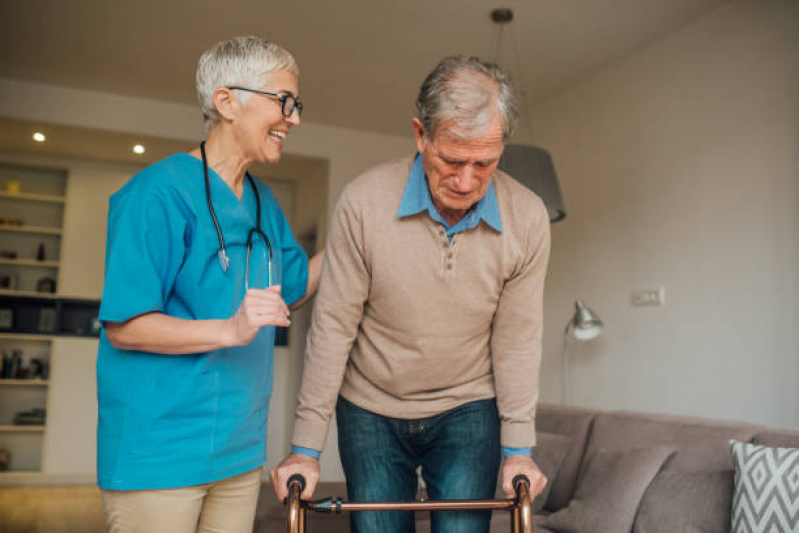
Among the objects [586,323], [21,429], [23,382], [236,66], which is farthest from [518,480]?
[21,429]

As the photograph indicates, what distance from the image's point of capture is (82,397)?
635 centimetres

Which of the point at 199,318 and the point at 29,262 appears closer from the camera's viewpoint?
the point at 199,318

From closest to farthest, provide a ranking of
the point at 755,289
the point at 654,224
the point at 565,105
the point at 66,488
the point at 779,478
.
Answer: the point at 779,478, the point at 755,289, the point at 654,224, the point at 565,105, the point at 66,488

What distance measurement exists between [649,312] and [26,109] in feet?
15.0

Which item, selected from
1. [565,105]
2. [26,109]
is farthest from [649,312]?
[26,109]

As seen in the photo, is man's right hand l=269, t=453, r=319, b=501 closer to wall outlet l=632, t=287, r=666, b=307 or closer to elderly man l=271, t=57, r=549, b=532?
elderly man l=271, t=57, r=549, b=532

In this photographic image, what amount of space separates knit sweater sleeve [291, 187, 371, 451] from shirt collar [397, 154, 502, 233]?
0.31 feet

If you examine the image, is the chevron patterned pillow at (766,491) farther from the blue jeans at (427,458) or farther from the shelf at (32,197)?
the shelf at (32,197)

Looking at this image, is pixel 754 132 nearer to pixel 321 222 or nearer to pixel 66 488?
pixel 321 222

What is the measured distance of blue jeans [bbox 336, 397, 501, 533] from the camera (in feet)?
4.63

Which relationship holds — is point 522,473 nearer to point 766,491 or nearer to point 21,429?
point 766,491

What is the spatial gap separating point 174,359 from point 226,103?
535 mm

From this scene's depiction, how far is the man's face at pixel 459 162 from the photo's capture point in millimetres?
1283

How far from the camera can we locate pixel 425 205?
1.40 meters
